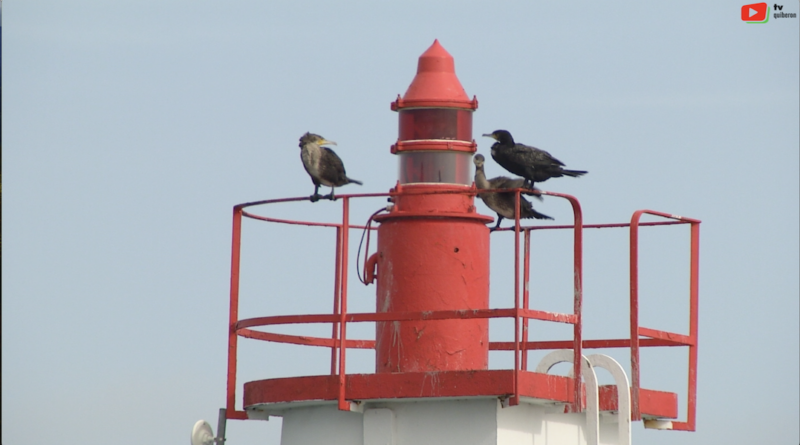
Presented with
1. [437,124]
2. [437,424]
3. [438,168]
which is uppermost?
[437,124]

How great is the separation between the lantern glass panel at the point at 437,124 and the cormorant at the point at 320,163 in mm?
1000

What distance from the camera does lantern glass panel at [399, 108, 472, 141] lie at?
55.5ft

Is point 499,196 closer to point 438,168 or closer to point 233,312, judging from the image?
point 438,168

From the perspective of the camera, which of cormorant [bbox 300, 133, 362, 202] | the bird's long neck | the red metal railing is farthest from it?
cormorant [bbox 300, 133, 362, 202]

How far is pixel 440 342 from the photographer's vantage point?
54.3ft

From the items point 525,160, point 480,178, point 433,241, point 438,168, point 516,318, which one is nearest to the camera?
point 516,318

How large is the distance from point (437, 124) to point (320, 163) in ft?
4.55

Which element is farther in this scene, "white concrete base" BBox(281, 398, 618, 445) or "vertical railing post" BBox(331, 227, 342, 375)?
"vertical railing post" BBox(331, 227, 342, 375)

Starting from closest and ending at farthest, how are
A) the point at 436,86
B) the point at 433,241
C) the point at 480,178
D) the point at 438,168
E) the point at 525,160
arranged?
the point at 433,241 → the point at 438,168 → the point at 436,86 → the point at 480,178 → the point at 525,160

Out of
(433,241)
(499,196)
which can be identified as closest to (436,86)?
(499,196)

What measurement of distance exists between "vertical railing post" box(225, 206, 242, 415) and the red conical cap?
5.85 ft

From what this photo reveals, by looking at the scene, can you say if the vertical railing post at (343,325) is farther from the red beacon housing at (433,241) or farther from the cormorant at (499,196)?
the cormorant at (499,196)

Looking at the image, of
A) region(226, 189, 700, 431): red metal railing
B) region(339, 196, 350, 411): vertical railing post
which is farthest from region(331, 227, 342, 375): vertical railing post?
region(339, 196, 350, 411): vertical railing post

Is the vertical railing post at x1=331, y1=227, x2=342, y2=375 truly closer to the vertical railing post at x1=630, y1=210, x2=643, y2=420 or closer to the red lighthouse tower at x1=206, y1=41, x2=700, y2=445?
the red lighthouse tower at x1=206, y1=41, x2=700, y2=445
